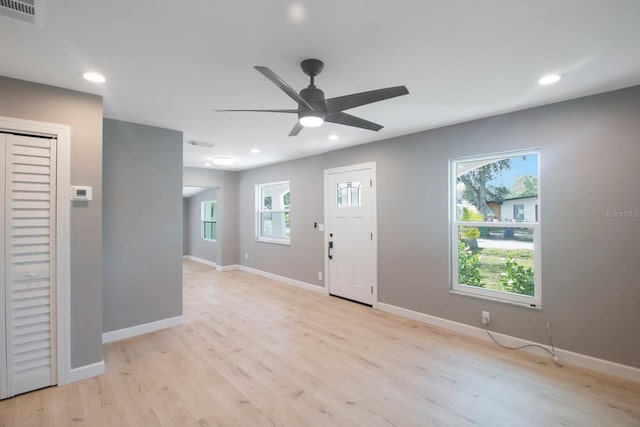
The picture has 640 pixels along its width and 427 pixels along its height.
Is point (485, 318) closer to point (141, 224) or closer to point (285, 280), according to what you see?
point (285, 280)

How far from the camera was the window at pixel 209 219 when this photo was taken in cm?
817

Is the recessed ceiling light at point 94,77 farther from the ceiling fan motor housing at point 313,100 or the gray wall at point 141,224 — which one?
the ceiling fan motor housing at point 313,100

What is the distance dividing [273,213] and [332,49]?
4.84 m

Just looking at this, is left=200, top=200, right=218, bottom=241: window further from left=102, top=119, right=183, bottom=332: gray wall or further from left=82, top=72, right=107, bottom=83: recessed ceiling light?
left=82, top=72, right=107, bottom=83: recessed ceiling light

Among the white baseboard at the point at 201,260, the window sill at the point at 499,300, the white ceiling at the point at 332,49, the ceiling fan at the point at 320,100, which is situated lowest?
the white baseboard at the point at 201,260

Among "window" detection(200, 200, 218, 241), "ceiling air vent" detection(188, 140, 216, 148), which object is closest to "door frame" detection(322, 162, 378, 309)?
"ceiling air vent" detection(188, 140, 216, 148)

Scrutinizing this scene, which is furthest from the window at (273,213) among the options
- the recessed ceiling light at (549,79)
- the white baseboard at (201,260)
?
the recessed ceiling light at (549,79)

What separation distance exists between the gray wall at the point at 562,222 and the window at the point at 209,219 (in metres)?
5.67

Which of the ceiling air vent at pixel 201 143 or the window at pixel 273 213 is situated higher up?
the ceiling air vent at pixel 201 143

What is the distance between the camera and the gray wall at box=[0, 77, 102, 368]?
2465mm

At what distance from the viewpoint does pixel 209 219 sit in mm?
8367

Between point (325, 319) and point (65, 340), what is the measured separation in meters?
2.68

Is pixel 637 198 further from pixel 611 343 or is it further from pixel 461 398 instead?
A: pixel 461 398

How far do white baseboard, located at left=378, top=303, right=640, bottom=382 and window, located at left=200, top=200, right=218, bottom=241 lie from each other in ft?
18.2
